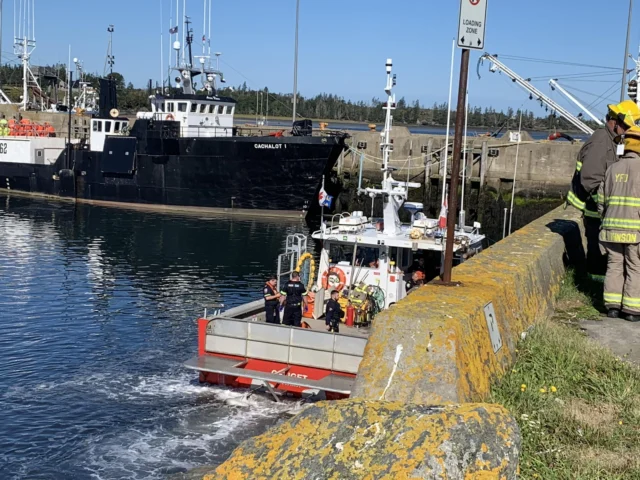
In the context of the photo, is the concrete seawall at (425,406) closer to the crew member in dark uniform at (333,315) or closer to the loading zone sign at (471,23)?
the loading zone sign at (471,23)

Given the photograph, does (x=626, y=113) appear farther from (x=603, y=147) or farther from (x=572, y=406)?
(x=572, y=406)

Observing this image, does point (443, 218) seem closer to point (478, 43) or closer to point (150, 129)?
point (478, 43)

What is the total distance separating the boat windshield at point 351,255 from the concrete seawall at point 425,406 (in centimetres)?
1011

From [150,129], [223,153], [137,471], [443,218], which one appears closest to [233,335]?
[137,471]

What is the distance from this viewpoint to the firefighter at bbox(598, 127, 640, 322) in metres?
7.59

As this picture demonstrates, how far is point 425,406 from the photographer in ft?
12.8

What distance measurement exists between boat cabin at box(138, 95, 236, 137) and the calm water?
12.0 m

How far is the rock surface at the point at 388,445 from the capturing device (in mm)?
3518

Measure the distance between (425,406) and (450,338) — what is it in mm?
1016

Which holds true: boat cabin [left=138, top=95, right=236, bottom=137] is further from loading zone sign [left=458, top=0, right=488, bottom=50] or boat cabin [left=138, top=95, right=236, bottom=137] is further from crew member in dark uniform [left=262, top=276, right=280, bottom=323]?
loading zone sign [left=458, top=0, right=488, bottom=50]

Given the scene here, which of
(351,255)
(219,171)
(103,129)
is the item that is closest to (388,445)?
(351,255)

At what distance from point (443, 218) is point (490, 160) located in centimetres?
3043

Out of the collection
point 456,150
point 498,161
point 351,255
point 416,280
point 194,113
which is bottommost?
point 416,280

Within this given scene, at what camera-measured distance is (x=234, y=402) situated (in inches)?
602
